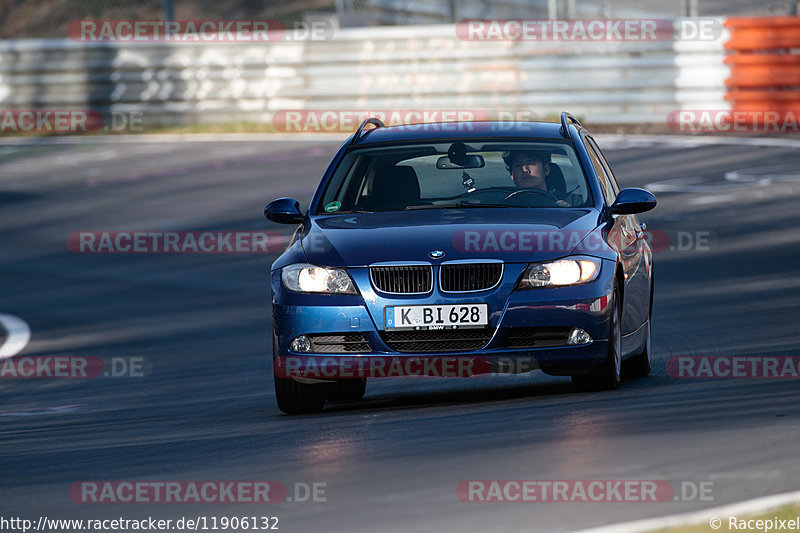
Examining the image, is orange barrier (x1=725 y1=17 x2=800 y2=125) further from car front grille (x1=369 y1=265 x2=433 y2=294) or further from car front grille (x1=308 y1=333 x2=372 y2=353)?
car front grille (x1=308 y1=333 x2=372 y2=353)

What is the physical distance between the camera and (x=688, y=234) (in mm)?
17031

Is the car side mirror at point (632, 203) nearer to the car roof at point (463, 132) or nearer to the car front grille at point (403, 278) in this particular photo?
the car roof at point (463, 132)

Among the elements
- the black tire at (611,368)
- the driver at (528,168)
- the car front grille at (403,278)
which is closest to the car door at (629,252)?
the black tire at (611,368)

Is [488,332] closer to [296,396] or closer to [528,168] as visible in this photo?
[296,396]

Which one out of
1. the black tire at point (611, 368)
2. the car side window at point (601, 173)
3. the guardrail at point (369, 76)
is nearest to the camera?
the black tire at point (611, 368)

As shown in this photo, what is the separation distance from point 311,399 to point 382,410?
41 cm

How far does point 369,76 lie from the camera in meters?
26.9

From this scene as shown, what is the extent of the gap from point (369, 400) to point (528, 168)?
1706 millimetres

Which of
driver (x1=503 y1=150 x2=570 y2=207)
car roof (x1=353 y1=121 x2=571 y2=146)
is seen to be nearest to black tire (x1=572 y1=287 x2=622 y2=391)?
driver (x1=503 y1=150 x2=570 y2=207)

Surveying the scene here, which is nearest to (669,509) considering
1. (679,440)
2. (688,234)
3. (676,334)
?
(679,440)

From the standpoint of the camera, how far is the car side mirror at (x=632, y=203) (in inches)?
359

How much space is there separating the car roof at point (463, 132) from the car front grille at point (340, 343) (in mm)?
1908

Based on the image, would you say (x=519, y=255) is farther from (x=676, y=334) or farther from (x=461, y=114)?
(x=461, y=114)

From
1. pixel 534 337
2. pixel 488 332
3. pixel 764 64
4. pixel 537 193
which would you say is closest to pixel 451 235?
pixel 488 332
